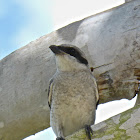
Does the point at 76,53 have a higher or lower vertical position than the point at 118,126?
higher

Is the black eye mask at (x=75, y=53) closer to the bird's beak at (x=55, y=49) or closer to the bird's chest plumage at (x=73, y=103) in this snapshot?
the bird's beak at (x=55, y=49)

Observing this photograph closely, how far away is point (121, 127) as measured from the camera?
2859mm

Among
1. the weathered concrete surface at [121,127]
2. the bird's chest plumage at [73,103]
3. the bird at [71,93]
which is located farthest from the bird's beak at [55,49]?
the weathered concrete surface at [121,127]

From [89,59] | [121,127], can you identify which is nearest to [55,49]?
[89,59]

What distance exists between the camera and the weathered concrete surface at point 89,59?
4227mm

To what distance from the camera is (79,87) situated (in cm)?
399

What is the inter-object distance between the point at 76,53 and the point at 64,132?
0.90 meters

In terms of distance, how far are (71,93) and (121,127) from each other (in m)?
1.17

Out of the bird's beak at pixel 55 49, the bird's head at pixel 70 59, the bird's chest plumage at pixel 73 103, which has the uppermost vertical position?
the bird's beak at pixel 55 49

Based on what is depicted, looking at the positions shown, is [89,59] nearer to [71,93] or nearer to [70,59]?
[70,59]

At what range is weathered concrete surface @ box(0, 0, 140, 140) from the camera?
4.23 m

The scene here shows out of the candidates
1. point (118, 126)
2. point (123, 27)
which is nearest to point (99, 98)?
point (123, 27)

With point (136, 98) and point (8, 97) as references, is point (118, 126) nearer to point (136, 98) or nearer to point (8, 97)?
point (136, 98)

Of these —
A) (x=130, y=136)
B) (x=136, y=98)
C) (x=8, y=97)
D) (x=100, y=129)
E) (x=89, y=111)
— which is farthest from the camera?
(x=8, y=97)
